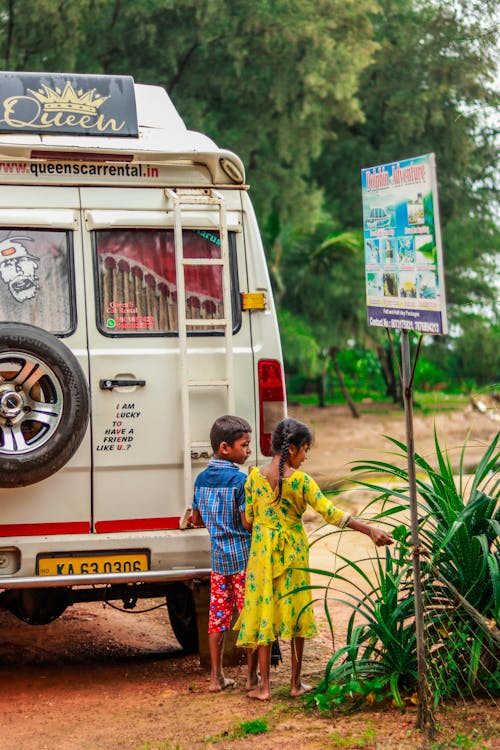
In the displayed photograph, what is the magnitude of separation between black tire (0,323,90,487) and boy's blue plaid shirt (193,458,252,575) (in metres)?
0.69

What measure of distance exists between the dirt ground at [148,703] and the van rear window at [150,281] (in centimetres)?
119

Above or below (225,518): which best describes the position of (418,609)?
below

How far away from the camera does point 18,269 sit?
18.5ft

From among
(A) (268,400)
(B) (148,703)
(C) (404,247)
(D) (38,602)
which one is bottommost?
(B) (148,703)

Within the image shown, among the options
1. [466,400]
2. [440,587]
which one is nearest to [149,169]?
[440,587]

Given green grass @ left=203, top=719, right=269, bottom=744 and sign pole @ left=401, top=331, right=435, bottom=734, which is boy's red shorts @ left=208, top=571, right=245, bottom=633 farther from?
sign pole @ left=401, top=331, right=435, bottom=734

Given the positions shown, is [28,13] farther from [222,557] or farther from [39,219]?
[222,557]

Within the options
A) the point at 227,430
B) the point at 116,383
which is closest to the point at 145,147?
the point at 116,383

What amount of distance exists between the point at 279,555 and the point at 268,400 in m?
0.95

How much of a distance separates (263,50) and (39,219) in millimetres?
11235

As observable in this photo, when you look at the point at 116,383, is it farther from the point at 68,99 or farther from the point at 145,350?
the point at 68,99

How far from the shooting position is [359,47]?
1619 centimetres

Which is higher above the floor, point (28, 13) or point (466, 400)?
point (28, 13)

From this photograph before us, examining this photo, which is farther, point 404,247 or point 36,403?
point 36,403
